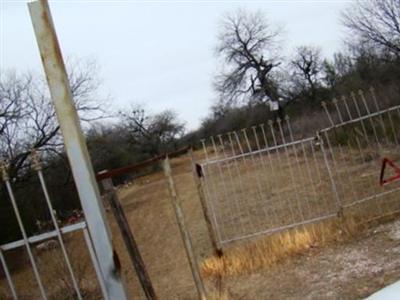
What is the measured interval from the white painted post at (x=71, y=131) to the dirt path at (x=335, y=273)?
9.07 ft

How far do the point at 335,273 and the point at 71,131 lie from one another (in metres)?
3.77

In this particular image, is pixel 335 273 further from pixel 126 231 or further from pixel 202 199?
pixel 126 231

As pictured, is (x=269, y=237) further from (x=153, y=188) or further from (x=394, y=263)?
(x=153, y=188)

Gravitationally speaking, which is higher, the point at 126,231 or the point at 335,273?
the point at 126,231

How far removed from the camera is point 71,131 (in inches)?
125

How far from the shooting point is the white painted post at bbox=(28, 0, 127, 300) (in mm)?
3131

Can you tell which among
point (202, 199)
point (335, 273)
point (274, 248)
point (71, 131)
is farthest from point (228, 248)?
point (71, 131)

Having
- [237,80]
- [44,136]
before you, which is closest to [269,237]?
[44,136]

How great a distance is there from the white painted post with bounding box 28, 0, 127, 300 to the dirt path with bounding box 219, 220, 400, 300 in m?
2.77

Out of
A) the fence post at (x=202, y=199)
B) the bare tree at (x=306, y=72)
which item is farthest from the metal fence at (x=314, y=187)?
the bare tree at (x=306, y=72)

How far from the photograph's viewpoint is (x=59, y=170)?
62.8 feet

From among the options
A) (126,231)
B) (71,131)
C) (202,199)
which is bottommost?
(202,199)

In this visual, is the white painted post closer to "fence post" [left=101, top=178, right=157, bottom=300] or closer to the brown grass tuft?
"fence post" [left=101, top=178, right=157, bottom=300]

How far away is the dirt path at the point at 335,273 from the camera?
518cm
